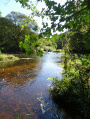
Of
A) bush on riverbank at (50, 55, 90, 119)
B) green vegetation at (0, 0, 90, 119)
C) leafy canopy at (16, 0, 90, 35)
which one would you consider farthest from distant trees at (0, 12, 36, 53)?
leafy canopy at (16, 0, 90, 35)

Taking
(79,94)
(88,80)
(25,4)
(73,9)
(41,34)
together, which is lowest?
(79,94)

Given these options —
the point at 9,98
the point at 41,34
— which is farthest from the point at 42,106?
the point at 41,34

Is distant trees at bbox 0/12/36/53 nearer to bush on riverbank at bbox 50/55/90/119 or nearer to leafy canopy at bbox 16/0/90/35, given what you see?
bush on riverbank at bbox 50/55/90/119

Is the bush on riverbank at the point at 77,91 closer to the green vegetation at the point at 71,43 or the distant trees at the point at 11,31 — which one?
the green vegetation at the point at 71,43

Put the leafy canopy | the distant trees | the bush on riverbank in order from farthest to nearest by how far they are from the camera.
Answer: the distant trees, the bush on riverbank, the leafy canopy

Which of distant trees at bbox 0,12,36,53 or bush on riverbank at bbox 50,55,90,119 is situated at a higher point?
distant trees at bbox 0,12,36,53

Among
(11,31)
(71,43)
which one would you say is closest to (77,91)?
(71,43)

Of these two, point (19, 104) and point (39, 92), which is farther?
point (39, 92)

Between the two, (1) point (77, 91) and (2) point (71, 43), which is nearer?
(1) point (77, 91)

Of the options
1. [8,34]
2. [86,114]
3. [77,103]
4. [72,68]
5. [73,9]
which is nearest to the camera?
[73,9]

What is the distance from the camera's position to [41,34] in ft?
6.58

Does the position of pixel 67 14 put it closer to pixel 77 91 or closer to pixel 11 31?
pixel 77 91

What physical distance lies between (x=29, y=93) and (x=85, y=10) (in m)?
4.49

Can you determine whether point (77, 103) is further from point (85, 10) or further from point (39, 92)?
point (85, 10)
